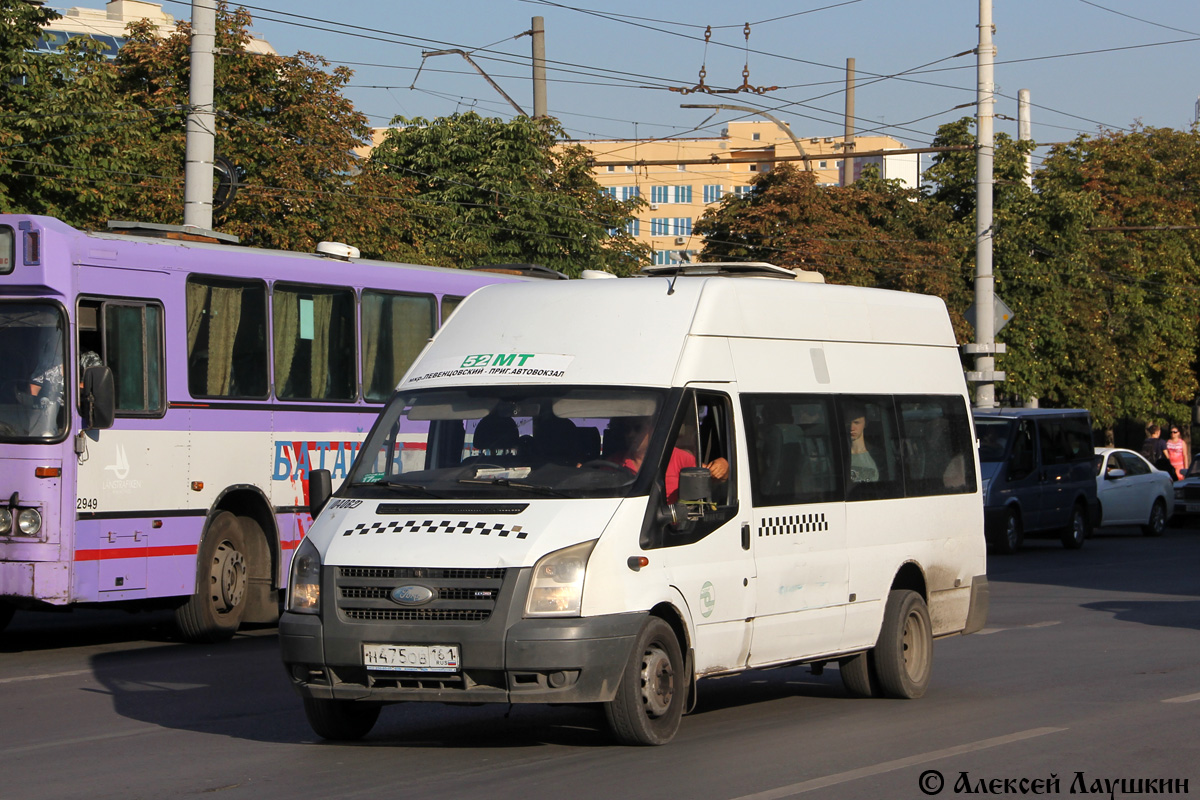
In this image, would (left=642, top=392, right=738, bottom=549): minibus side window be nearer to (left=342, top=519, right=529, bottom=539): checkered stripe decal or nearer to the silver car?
(left=342, top=519, right=529, bottom=539): checkered stripe decal

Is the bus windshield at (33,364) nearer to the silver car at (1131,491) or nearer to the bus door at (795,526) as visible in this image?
the bus door at (795,526)

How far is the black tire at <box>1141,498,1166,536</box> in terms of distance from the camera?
3222 cm

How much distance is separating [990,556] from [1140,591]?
23.8 feet

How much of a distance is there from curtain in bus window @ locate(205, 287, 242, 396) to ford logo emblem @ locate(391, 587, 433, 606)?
6638mm

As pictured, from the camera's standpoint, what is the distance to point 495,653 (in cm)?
825

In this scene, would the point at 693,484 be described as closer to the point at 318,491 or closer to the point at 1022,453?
the point at 318,491

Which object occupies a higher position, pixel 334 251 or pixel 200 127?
pixel 200 127

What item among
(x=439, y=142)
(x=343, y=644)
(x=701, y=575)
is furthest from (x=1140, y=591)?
(x=439, y=142)

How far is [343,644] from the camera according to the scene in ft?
27.9

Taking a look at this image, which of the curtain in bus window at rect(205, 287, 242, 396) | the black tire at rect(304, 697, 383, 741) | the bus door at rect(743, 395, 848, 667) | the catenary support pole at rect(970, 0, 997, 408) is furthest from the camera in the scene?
the catenary support pole at rect(970, 0, 997, 408)

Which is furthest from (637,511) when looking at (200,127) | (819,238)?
(819,238)

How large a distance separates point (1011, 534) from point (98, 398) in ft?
57.0

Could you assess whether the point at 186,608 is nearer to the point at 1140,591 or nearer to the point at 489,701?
the point at 489,701

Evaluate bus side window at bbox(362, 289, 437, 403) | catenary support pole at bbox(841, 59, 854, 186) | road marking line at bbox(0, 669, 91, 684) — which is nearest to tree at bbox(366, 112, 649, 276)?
catenary support pole at bbox(841, 59, 854, 186)
